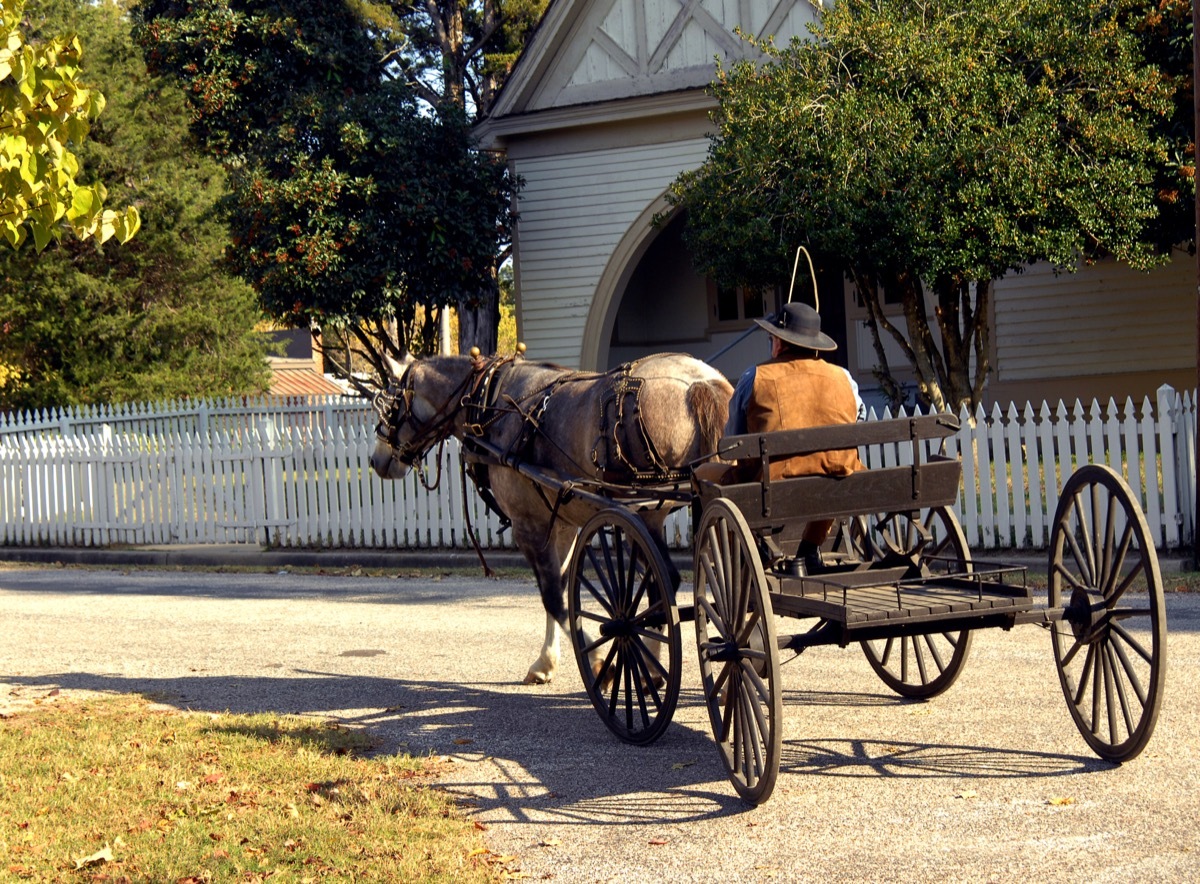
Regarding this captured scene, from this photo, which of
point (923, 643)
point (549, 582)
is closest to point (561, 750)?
point (549, 582)

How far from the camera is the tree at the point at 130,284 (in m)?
29.0

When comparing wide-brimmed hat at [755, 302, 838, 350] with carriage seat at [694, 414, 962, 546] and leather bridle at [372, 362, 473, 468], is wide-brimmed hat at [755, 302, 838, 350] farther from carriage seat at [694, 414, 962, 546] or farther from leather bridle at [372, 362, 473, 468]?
leather bridle at [372, 362, 473, 468]

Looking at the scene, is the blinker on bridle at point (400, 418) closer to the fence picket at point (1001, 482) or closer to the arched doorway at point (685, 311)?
the fence picket at point (1001, 482)

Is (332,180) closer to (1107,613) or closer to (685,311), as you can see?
(685,311)

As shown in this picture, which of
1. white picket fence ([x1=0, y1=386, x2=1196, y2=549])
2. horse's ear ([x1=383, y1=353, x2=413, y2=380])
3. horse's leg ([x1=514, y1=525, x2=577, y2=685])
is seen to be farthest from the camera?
white picket fence ([x1=0, y1=386, x2=1196, y2=549])

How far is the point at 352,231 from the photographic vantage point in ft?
70.2

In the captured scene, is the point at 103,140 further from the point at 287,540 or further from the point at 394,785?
the point at 394,785

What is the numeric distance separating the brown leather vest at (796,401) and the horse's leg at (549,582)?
2.12 meters

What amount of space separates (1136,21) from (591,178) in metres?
9.00

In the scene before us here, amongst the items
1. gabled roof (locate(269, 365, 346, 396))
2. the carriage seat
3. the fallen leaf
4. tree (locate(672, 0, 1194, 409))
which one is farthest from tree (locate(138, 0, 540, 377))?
gabled roof (locate(269, 365, 346, 396))

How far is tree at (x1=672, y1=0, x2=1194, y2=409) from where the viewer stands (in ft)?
50.5

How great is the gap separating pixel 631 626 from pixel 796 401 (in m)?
1.35

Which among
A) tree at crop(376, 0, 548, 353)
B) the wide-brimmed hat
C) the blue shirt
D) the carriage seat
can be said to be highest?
tree at crop(376, 0, 548, 353)

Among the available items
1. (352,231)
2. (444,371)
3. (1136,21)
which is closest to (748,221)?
(1136,21)
